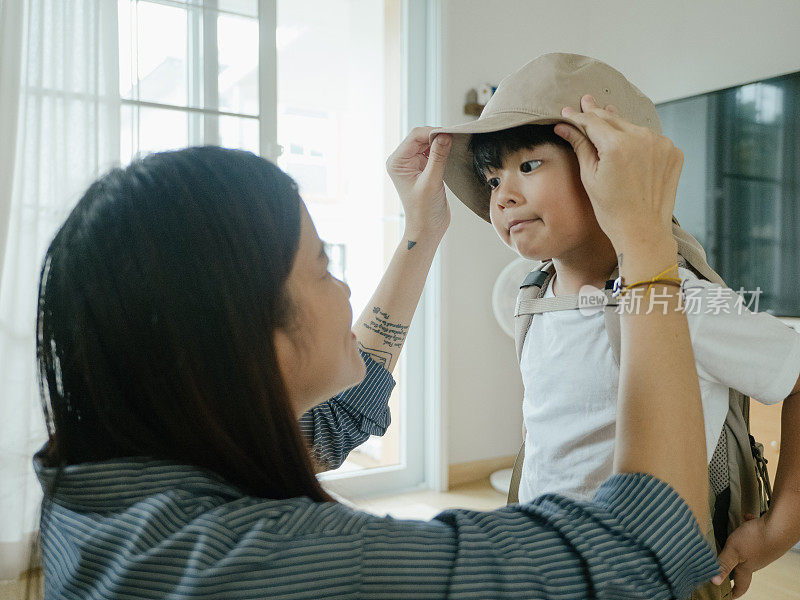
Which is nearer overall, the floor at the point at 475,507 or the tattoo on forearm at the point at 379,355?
the tattoo on forearm at the point at 379,355

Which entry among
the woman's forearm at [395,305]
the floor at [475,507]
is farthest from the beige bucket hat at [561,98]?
the floor at [475,507]

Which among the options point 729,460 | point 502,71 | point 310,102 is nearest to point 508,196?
point 729,460

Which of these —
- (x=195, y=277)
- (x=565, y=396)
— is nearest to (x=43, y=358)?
(x=195, y=277)

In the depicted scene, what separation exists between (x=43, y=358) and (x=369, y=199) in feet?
9.42

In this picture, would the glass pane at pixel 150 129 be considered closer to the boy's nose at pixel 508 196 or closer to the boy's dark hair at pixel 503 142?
the boy's dark hair at pixel 503 142

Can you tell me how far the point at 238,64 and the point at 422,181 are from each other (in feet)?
6.78

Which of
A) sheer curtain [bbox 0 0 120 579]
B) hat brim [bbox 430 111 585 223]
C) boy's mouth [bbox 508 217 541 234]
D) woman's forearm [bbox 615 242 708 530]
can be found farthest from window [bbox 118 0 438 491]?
woman's forearm [bbox 615 242 708 530]

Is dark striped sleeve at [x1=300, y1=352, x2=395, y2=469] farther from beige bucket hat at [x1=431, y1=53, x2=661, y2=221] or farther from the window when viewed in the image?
the window

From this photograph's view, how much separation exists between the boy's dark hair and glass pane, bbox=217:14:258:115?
190 centimetres

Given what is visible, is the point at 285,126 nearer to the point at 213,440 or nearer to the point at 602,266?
the point at 602,266

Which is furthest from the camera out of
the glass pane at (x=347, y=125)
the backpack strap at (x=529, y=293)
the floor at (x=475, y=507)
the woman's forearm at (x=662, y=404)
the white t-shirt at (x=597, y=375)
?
the glass pane at (x=347, y=125)

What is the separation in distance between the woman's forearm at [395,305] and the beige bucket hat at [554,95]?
0.67ft

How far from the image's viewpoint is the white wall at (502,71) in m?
3.44

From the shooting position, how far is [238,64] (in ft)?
9.46
